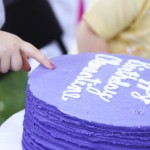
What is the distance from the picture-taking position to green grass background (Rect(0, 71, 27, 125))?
2000mm

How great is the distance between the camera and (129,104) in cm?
69

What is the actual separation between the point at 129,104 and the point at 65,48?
122 cm

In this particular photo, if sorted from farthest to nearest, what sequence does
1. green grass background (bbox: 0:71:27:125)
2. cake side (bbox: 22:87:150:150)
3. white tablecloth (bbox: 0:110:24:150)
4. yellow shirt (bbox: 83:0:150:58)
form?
green grass background (bbox: 0:71:27:125) < yellow shirt (bbox: 83:0:150:58) < white tablecloth (bbox: 0:110:24:150) < cake side (bbox: 22:87:150:150)

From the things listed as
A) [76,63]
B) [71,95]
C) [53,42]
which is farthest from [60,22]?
[71,95]

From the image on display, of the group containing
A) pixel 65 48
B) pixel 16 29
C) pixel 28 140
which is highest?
pixel 28 140

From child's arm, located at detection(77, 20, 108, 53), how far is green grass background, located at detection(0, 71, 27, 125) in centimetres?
79

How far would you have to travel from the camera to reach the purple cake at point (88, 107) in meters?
0.64

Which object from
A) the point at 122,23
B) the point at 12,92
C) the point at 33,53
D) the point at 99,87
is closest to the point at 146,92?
the point at 99,87

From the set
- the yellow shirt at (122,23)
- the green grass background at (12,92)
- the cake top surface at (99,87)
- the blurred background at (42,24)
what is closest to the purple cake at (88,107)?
the cake top surface at (99,87)

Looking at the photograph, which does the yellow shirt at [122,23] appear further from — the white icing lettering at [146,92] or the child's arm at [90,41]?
the white icing lettering at [146,92]

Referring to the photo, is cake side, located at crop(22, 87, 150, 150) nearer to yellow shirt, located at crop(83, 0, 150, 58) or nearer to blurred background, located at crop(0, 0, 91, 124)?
yellow shirt, located at crop(83, 0, 150, 58)

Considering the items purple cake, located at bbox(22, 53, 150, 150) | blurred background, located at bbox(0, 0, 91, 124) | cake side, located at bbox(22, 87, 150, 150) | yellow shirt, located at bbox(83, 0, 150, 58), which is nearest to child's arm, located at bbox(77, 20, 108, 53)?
yellow shirt, located at bbox(83, 0, 150, 58)

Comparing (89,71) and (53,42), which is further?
(53,42)

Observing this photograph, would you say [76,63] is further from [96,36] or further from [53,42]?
[53,42]
